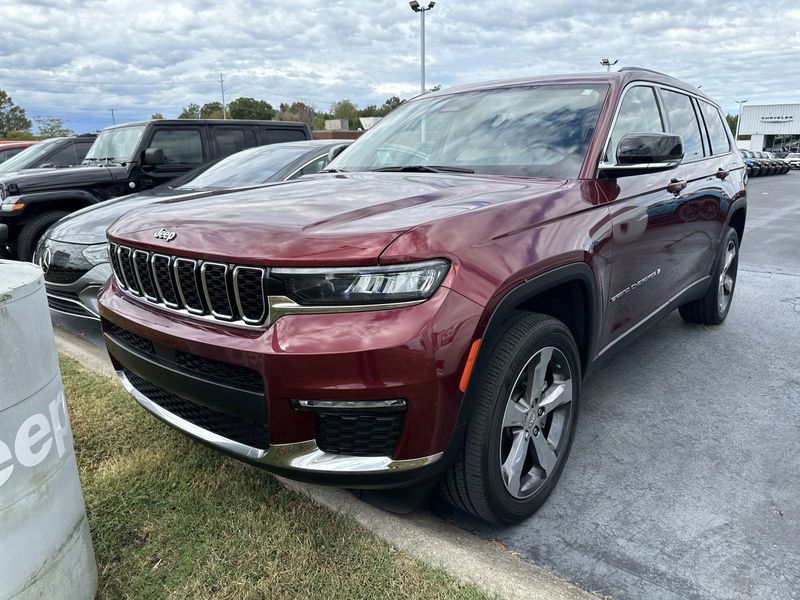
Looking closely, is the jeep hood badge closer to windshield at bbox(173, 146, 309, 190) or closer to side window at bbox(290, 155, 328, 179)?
windshield at bbox(173, 146, 309, 190)

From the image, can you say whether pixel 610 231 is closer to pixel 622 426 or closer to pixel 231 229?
pixel 622 426

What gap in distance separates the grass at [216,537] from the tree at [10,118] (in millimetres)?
71221

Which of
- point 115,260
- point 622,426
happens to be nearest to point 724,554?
point 622,426

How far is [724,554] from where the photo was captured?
7.36ft

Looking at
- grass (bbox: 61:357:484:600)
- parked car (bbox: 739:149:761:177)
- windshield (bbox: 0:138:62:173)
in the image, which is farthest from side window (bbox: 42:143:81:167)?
parked car (bbox: 739:149:761:177)

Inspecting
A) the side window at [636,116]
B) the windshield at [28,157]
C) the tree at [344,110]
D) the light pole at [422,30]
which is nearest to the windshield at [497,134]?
the side window at [636,116]

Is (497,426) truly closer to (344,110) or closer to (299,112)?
(299,112)

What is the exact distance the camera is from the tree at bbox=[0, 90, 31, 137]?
61.9 metres

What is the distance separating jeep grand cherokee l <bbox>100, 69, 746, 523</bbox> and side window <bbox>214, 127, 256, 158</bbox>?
5.38 meters

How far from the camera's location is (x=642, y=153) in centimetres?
269

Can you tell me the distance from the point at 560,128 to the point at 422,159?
2.40 ft

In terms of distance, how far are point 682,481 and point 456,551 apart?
1216 millimetres

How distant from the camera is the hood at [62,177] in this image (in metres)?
6.59

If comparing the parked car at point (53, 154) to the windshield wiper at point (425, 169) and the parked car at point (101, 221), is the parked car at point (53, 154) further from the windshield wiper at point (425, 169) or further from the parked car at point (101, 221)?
the windshield wiper at point (425, 169)
